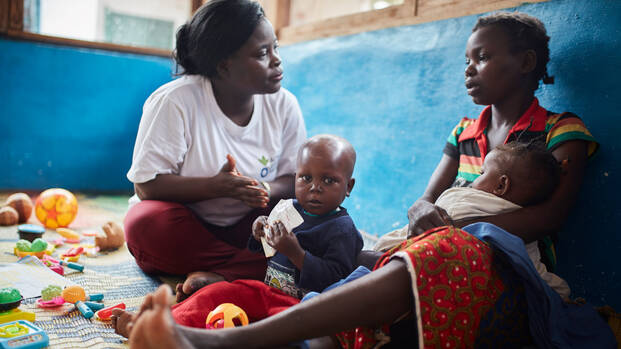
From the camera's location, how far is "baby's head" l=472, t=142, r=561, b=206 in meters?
1.43

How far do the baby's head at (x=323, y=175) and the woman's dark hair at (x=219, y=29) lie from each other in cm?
68

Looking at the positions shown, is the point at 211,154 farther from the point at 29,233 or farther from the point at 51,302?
the point at 29,233

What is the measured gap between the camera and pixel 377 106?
2.68m

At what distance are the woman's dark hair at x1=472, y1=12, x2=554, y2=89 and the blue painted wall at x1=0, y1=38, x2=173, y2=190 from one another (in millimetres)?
3228

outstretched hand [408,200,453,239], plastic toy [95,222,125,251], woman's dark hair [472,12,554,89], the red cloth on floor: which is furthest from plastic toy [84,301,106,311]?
woman's dark hair [472,12,554,89]

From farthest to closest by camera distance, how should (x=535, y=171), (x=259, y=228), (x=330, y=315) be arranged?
(x=259, y=228) < (x=535, y=171) < (x=330, y=315)

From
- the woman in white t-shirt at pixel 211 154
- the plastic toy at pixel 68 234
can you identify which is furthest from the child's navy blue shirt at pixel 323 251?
the plastic toy at pixel 68 234

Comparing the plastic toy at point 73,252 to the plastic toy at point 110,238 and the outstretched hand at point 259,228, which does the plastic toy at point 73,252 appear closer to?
the plastic toy at point 110,238

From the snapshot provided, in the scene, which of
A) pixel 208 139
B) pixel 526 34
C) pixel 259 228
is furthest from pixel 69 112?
pixel 526 34

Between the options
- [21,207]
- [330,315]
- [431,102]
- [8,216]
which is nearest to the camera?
[330,315]

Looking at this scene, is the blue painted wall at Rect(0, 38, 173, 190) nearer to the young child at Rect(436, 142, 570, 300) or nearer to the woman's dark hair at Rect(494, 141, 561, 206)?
the young child at Rect(436, 142, 570, 300)

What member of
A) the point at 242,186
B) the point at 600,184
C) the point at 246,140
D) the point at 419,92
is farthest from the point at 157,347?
the point at 419,92

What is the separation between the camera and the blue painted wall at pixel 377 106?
159cm

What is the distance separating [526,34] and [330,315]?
1226mm
